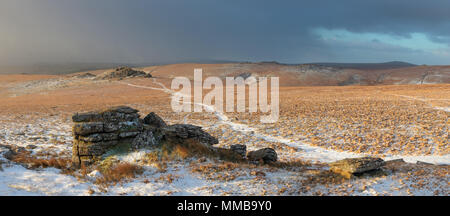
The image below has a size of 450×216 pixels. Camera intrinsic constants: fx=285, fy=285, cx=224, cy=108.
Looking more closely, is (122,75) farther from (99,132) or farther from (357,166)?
(357,166)

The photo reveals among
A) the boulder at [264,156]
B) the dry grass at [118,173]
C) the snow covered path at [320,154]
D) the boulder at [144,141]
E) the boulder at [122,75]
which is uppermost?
the boulder at [122,75]

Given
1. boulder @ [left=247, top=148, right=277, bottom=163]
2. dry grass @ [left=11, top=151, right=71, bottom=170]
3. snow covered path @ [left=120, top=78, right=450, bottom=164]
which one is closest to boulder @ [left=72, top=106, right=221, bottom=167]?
dry grass @ [left=11, top=151, right=71, bottom=170]

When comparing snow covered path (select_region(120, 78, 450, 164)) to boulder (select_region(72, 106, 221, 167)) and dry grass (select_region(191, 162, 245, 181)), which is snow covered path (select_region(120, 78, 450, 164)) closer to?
dry grass (select_region(191, 162, 245, 181))

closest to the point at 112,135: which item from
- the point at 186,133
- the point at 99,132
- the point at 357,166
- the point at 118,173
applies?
the point at 99,132

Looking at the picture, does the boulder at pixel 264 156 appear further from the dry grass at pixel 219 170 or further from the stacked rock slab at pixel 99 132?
the stacked rock slab at pixel 99 132

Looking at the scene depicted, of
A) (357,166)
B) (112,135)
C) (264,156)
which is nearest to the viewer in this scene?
(357,166)

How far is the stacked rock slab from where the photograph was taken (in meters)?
13.7

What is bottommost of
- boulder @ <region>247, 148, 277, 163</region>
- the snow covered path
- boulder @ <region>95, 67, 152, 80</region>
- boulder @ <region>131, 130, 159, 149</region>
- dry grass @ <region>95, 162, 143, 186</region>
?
the snow covered path

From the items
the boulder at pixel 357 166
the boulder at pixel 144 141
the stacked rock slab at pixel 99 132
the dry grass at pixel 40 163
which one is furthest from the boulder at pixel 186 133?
the boulder at pixel 357 166

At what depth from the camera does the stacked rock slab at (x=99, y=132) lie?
45.0 feet

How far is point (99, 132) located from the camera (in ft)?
46.0

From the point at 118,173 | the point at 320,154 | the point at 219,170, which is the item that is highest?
the point at 118,173
